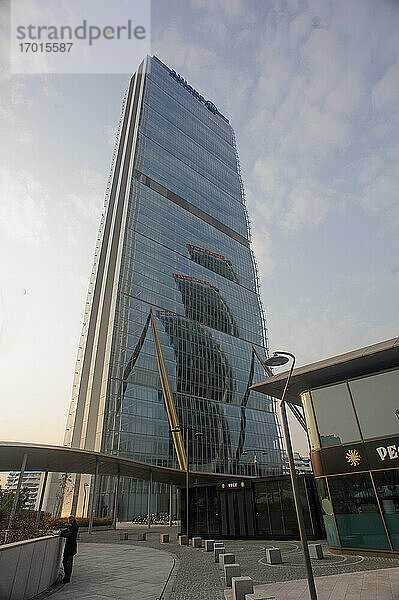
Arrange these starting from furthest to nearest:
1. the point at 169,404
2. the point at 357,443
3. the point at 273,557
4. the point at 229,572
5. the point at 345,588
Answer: the point at 169,404
the point at 357,443
the point at 273,557
the point at 229,572
the point at 345,588

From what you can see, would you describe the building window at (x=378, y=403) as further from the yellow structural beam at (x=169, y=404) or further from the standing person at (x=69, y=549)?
the yellow structural beam at (x=169, y=404)

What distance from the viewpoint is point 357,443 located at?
19156 millimetres

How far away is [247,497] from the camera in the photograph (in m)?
28.1

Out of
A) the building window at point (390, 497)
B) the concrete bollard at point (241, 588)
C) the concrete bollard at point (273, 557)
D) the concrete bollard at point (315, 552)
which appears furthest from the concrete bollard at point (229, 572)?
the building window at point (390, 497)

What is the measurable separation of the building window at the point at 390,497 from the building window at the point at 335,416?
2.13 m

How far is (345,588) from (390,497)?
8211mm

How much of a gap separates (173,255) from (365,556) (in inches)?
3407

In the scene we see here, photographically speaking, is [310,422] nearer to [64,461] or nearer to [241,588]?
[241,588]

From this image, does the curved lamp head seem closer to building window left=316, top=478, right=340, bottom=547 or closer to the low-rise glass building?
the low-rise glass building

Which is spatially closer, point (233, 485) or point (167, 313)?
point (233, 485)

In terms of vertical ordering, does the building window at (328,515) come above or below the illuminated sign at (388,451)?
below

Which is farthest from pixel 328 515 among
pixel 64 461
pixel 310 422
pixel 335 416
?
pixel 64 461

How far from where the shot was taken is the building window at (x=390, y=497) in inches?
663

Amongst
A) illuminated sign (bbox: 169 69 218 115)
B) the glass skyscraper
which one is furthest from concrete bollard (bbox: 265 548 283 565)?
illuminated sign (bbox: 169 69 218 115)
